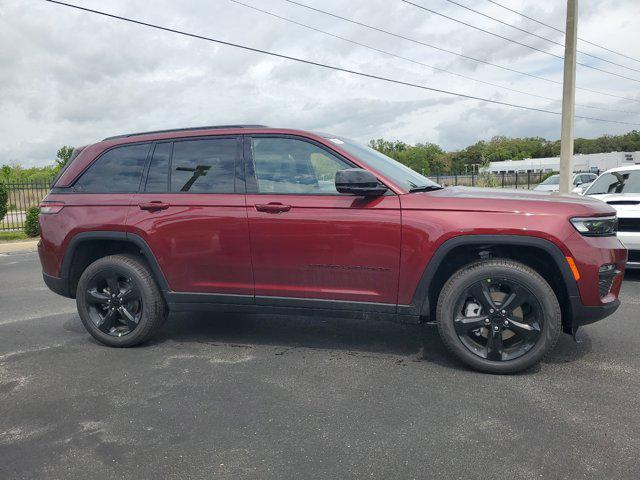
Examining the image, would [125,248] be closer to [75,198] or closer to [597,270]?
[75,198]

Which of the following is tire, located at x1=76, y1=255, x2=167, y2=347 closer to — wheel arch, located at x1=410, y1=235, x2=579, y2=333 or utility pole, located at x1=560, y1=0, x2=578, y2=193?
wheel arch, located at x1=410, y1=235, x2=579, y2=333

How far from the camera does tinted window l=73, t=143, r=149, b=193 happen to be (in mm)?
4441

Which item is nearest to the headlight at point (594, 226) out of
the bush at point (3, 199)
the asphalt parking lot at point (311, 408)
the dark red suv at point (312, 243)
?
the dark red suv at point (312, 243)

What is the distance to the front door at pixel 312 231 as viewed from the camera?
372cm

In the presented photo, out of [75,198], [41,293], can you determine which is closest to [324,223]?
[75,198]

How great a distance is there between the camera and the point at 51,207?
15.0 feet

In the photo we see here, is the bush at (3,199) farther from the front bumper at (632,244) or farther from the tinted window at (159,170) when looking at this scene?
the front bumper at (632,244)

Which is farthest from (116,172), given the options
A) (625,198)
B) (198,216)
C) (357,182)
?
(625,198)

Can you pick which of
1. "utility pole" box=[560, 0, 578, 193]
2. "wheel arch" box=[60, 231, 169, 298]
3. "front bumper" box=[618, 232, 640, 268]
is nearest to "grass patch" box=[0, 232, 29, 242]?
"wheel arch" box=[60, 231, 169, 298]

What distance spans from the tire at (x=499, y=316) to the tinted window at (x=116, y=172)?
2.81 m

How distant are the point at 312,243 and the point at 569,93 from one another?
48.7 ft

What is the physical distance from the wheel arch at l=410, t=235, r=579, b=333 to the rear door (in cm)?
141

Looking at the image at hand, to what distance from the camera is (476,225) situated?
3531 mm

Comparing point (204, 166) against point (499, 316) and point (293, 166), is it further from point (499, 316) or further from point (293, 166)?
point (499, 316)
